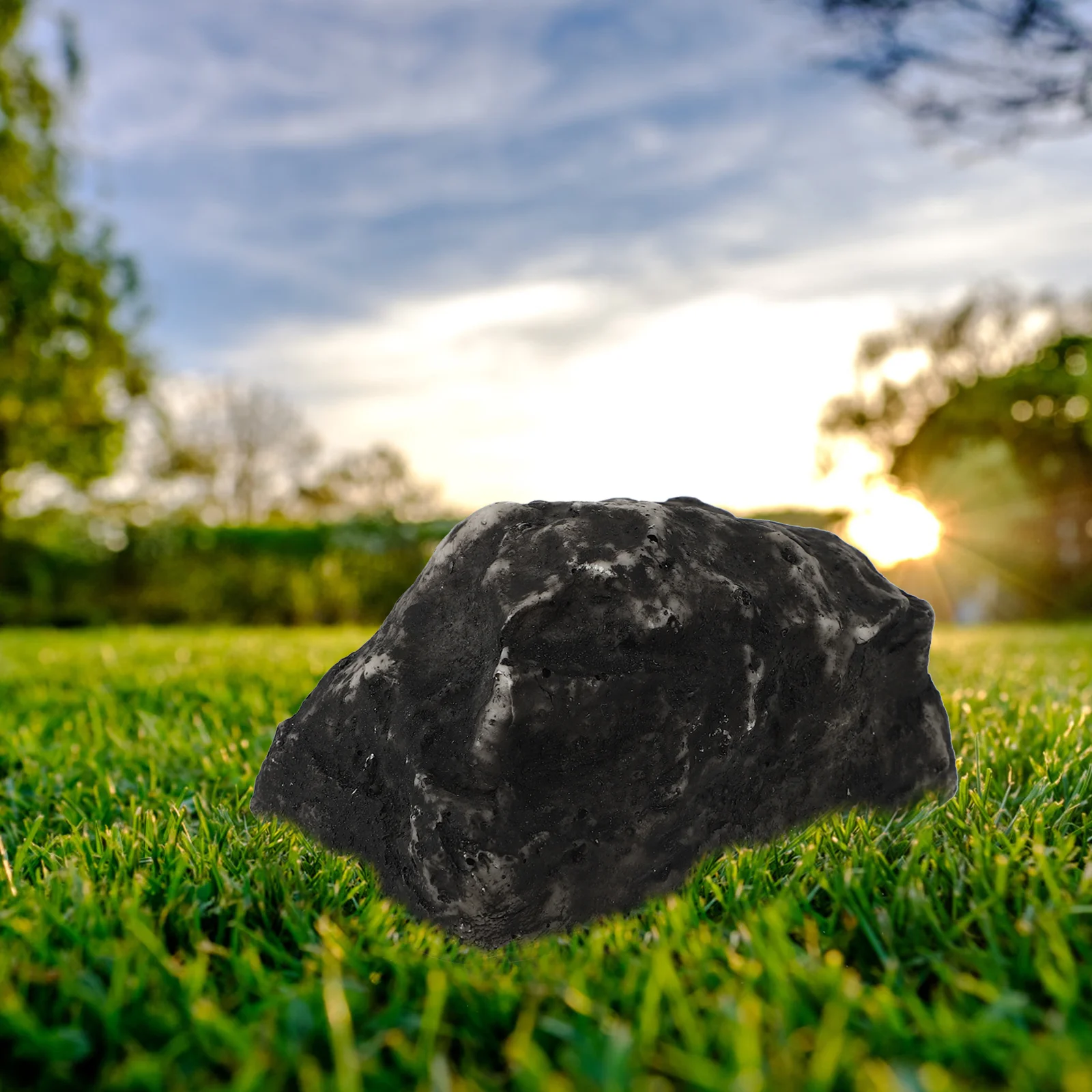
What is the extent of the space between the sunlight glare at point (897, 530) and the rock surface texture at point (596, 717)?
15485 mm

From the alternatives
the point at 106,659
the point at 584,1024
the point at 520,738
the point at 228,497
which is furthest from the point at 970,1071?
the point at 228,497

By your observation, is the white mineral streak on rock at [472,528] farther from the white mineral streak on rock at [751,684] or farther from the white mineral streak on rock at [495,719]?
the white mineral streak on rock at [751,684]

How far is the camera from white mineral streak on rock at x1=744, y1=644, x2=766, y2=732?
2057 millimetres

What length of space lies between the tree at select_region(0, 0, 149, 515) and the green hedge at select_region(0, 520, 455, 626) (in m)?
1.10

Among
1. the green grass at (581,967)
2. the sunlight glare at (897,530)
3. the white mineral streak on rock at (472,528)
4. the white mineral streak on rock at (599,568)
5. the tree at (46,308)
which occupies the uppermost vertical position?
the tree at (46,308)

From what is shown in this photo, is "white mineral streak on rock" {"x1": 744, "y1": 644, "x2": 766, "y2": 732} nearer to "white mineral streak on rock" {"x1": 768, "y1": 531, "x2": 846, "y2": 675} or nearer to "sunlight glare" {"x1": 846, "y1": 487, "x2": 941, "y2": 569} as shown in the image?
"white mineral streak on rock" {"x1": 768, "y1": 531, "x2": 846, "y2": 675}

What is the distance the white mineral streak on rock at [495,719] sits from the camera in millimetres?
1840

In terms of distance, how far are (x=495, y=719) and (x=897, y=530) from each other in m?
17.7

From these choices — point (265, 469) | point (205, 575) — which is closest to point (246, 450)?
point (265, 469)

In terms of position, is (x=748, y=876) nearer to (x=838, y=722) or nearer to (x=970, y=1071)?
(x=838, y=722)

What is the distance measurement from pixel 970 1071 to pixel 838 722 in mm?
1090

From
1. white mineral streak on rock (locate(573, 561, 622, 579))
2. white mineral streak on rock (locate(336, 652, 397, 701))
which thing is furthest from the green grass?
white mineral streak on rock (locate(573, 561, 622, 579))

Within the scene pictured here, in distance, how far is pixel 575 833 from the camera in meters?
1.92

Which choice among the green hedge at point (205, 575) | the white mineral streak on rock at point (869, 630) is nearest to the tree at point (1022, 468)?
the green hedge at point (205, 575)
